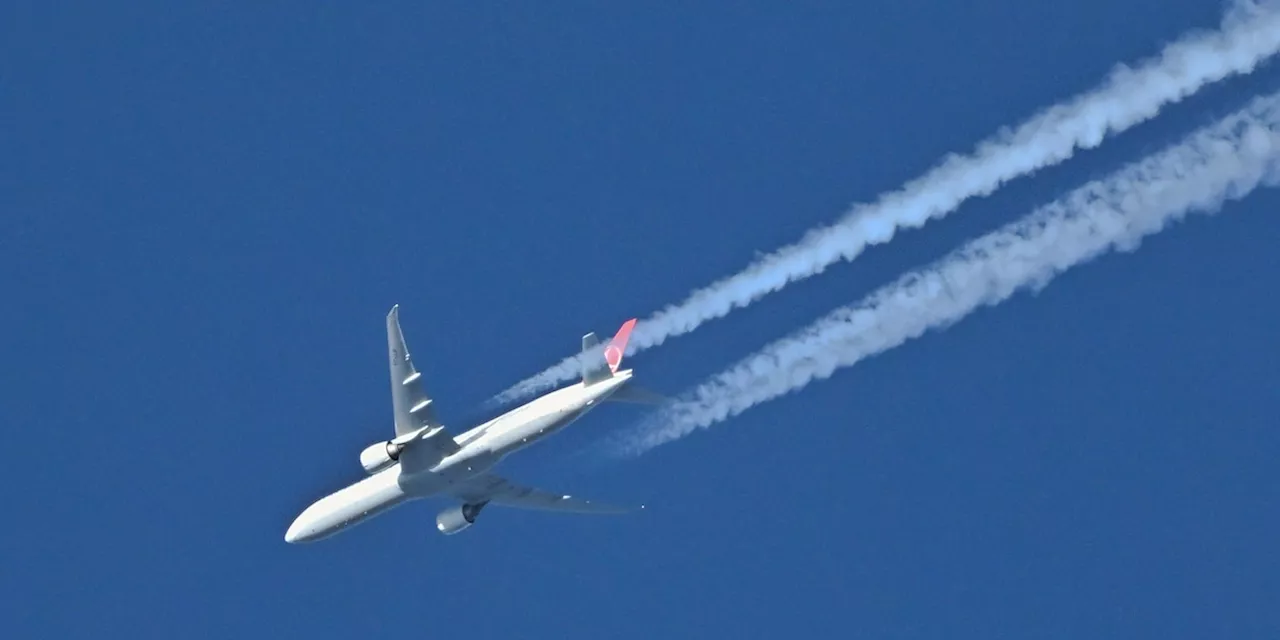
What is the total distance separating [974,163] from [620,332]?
673 cm

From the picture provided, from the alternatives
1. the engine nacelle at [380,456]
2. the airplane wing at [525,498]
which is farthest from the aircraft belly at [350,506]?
the airplane wing at [525,498]

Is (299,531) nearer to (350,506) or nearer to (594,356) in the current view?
(350,506)

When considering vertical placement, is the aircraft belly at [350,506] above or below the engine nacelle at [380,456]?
below

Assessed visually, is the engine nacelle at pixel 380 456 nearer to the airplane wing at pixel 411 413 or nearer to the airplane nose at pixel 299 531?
the airplane wing at pixel 411 413

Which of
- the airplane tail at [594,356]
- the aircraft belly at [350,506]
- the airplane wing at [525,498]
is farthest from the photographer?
the airplane wing at [525,498]

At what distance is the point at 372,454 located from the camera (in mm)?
39875

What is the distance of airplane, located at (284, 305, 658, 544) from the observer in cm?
3838

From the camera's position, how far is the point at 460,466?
1574 inches

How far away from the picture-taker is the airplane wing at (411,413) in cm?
3900

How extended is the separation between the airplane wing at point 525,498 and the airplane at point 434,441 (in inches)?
8.5

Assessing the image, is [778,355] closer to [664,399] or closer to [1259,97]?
[664,399]

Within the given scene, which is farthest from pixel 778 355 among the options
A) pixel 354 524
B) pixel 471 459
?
pixel 354 524

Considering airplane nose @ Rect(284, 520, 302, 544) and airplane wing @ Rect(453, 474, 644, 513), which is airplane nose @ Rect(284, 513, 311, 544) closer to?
airplane nose @ Rect(284, 520, 302, 544)

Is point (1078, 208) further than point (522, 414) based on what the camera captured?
No
